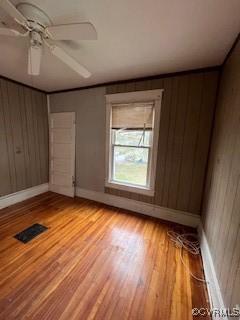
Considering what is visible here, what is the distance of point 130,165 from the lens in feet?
10.0

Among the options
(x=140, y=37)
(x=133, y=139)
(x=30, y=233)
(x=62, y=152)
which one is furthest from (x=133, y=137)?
(x=30, y=233)

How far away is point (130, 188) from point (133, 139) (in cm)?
93

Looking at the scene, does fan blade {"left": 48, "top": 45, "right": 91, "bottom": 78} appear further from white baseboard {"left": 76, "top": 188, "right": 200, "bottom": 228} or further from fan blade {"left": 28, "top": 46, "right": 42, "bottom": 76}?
white baseboard {"left": 76, "top": 188, "right": 200, "bottom": 228}

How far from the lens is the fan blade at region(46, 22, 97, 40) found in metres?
1.18

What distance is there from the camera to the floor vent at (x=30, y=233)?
216 cm

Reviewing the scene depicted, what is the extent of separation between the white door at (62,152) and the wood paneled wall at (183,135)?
158cm

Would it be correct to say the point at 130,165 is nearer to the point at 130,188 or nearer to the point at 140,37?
the point at 130,188

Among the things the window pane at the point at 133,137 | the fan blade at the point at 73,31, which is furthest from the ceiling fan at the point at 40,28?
the window pane at the point at 133,137

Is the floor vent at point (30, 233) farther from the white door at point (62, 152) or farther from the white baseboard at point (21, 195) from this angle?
the white door at point (62, 152)

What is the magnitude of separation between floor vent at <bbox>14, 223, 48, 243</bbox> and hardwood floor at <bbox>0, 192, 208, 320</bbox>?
8 centimetres

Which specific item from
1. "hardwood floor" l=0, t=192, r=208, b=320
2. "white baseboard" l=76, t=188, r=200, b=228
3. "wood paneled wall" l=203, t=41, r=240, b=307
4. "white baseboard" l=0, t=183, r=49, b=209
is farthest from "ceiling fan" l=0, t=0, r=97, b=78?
"white baseboard" l=0, t=183, r=49, b=209

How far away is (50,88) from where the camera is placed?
3.38m

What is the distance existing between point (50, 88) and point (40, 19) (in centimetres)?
222

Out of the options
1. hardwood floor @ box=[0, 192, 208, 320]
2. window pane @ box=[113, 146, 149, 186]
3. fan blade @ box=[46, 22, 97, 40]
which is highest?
fan blade @ box=[46, 22, 97, 40]
